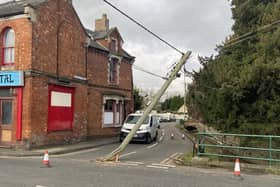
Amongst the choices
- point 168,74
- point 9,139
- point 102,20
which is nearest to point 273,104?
point 168,74

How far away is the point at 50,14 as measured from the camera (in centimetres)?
2170

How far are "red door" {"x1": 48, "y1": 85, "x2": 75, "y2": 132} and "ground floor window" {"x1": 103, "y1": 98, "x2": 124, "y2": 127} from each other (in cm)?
524

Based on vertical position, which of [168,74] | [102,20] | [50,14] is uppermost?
[102,20]

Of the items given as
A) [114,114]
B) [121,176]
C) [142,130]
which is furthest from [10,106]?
[121,176]

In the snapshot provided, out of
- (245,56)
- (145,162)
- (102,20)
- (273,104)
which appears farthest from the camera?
(102,20)

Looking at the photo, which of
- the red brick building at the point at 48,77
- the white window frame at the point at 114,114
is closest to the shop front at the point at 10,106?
the red brick building at the point at 48,77

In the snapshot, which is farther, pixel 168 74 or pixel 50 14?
pixel 50 14

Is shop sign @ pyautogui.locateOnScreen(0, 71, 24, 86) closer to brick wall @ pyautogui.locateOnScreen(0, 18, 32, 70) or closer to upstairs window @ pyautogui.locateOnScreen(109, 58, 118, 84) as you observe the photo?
brick wall @ pyautogui.locateOnScreen(0, 18, 32, 70)

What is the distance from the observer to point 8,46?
21031mm

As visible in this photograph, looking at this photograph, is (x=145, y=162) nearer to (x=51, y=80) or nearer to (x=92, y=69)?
(x=51, y=80)

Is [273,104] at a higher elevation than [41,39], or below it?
below

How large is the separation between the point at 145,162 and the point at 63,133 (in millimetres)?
8928

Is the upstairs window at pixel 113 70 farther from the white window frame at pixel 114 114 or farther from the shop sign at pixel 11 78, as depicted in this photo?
the shop sign at pixel 11 78

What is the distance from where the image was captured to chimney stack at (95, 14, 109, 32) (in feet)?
111
